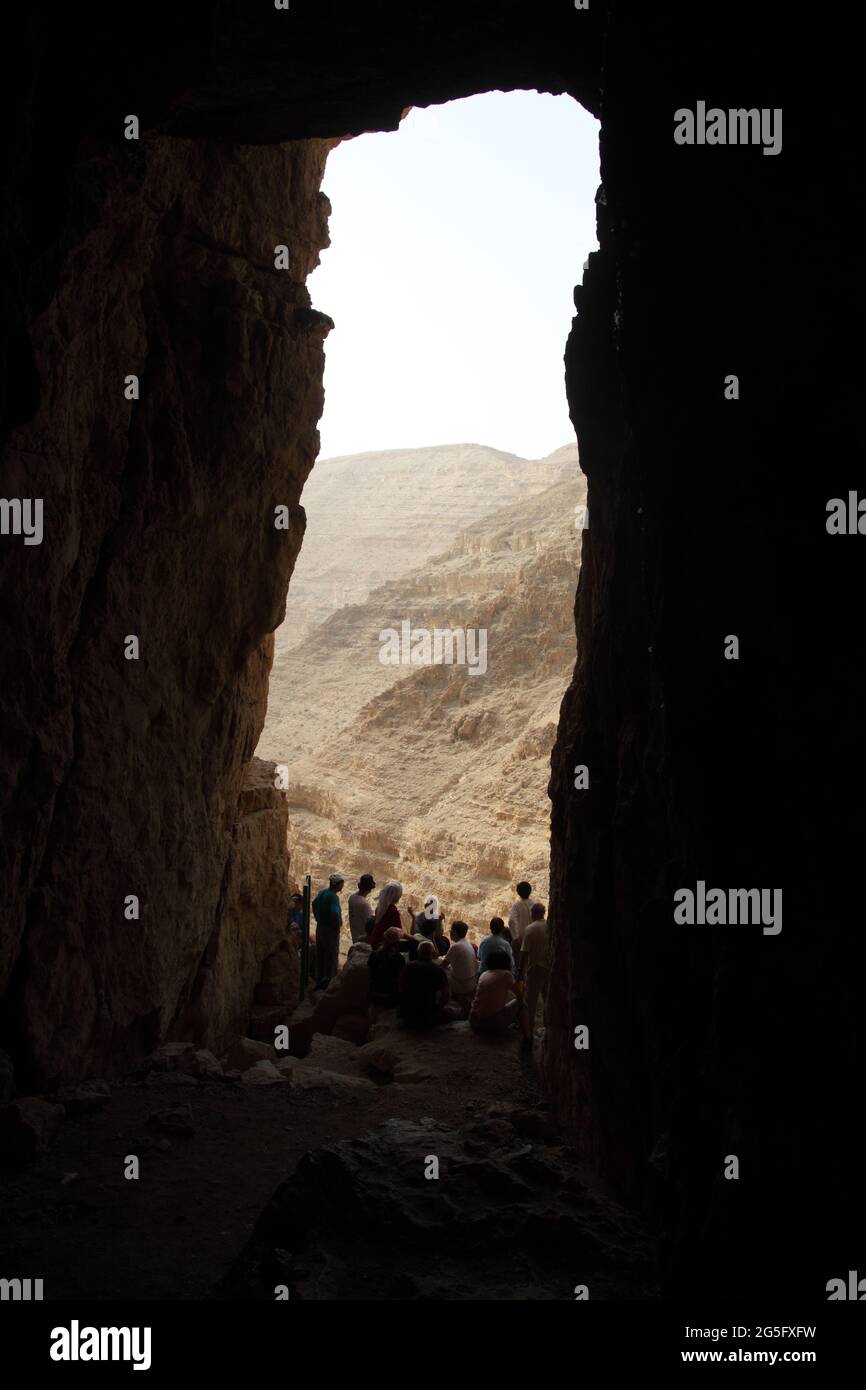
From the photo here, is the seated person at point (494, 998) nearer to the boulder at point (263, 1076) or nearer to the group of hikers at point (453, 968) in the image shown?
the group of hikers at point (453, 968)

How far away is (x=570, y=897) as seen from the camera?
327 inches

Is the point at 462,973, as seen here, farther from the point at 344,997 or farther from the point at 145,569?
the point at 145,569

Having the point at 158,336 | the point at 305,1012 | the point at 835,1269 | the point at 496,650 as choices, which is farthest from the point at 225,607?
the point at 496,650

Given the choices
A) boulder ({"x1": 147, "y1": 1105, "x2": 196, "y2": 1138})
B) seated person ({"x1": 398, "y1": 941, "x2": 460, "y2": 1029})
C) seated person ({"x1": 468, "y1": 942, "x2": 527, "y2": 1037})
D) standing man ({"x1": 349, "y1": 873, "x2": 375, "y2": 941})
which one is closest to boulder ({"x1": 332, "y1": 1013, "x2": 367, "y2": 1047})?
seated person ({"x1": 398, "y1": 941, "x2": 460, "y2": 1029})

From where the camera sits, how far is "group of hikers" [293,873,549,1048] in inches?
434

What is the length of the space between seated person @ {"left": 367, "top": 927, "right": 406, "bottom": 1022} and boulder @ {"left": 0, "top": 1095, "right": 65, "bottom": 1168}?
5289mm

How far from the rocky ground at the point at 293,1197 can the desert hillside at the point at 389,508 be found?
87.2m

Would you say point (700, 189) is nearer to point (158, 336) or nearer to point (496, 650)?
point (158, 336)

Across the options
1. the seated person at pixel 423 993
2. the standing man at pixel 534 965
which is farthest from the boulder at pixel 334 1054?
the standing man at pixel 534 965

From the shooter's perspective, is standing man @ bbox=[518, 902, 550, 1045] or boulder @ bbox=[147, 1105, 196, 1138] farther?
standing man @ bbox=[518, 902, 550, 1045]

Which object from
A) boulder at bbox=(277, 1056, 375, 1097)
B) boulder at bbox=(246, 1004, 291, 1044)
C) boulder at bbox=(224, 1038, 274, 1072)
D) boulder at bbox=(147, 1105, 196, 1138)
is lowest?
boulder at bbox=(246, 1004, 291, 1044)

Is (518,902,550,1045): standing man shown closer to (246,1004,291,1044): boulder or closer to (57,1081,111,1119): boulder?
(246,1004,291,1044): boulder

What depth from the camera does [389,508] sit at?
13512 centimetres

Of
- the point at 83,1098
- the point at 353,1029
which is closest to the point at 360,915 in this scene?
the point at 353,1029
